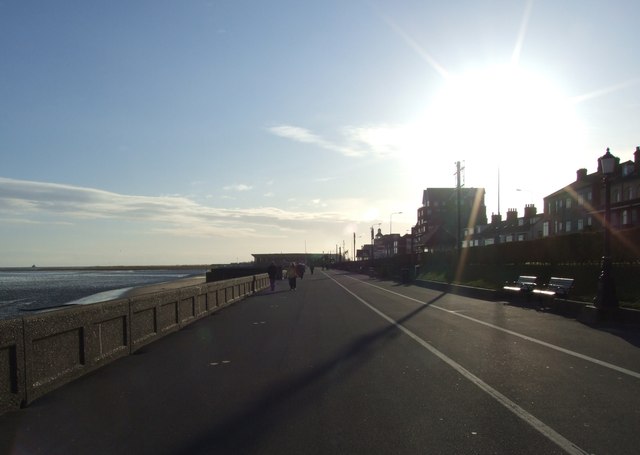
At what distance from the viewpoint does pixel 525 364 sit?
10273 millimetres

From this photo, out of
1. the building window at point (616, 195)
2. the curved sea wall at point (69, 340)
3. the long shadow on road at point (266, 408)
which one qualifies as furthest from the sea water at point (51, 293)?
the building window at point (616, 195)

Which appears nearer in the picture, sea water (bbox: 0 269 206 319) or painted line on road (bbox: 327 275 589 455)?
painted line on road (bbox: 327 275 589 455)

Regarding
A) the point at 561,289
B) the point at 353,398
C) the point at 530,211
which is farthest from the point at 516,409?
the point at 530,211

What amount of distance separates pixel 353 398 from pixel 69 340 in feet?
14.3

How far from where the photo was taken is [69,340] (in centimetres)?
899

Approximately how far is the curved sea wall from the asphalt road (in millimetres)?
229

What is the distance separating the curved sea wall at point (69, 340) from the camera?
7.36 m

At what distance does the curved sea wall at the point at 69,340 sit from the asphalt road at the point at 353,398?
229 mm

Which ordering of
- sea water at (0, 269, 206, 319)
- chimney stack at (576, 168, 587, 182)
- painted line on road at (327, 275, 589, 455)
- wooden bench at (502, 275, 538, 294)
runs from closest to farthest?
1. painted line on road at (327, 275, 589, 455)
2. wooden bench at (502, 275, 538, 294)
3. sea water at (0, 269, 206, 319)
4. chimney stack at (576, 168, 587, 182)

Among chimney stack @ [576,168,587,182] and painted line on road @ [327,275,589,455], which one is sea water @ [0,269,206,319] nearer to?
painted line on road @ [327,275,589,455]

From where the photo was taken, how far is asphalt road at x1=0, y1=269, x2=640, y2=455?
600cm

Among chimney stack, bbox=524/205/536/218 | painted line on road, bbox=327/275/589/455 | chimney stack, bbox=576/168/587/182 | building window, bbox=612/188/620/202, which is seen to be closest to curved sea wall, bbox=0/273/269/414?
painted line on road, bbox=327/275/589/455

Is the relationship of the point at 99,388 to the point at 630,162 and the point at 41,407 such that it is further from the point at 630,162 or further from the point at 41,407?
the point at 630,162

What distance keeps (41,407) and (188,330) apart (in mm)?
8431
